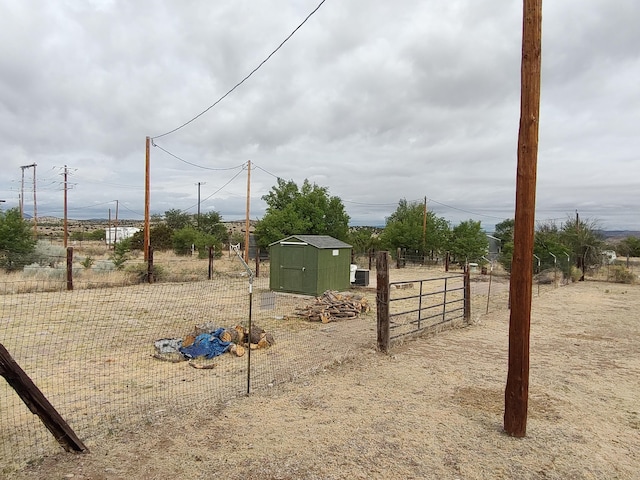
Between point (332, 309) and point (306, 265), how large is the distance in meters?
3.88

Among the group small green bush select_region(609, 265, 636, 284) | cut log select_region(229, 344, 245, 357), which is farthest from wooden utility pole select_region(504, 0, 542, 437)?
small green bush select_region(609, 265, 636, 284)

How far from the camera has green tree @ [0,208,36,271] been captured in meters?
18.1

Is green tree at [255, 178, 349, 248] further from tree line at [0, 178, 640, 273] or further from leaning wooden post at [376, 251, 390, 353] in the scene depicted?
leaning wooden post at [376, 251, 390, 353]

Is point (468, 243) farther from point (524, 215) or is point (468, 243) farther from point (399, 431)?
point (399, 431)

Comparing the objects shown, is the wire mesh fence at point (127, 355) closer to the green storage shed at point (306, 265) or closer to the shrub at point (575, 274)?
the green storage shed at point (306, 265)

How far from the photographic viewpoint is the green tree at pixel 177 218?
56656 mm

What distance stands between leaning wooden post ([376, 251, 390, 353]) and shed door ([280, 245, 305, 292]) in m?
7.24

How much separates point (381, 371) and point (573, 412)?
2512mm

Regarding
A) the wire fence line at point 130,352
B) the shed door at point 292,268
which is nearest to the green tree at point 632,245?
the wire fence line at point 130,352

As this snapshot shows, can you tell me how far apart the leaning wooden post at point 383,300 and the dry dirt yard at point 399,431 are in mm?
369

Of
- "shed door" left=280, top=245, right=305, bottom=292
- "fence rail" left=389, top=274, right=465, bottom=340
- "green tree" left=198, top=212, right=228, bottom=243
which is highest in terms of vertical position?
"green tree" left=198, top=212, right=228, bottom=243

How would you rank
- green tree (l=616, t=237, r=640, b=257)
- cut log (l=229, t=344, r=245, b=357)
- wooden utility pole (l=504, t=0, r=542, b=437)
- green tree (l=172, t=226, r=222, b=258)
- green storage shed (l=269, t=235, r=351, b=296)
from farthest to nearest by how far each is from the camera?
green tree (l=616, t=237, r=640, b=257)
green tree (l=172, t=226, r=222, b=258)
green storage shed (l=269, t=235, r=351, b=296)
cut log (l=229, t=344, r=245, b=357)
wooden utility pole (l=504, t=0, r=542, b=437)

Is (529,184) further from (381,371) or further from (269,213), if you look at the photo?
(269,213)

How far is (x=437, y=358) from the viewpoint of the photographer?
7.29m
